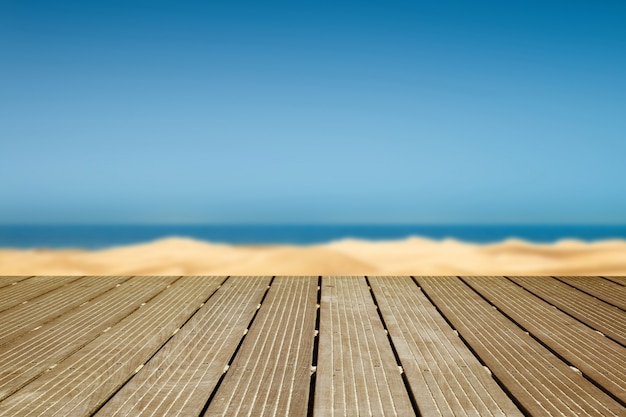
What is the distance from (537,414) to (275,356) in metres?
0.74

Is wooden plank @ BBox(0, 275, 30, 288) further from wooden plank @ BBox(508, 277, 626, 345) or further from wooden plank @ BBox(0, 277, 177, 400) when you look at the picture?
wooden plank @ BBox(508, 277, 626, 345)

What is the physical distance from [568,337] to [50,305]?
7.09ft

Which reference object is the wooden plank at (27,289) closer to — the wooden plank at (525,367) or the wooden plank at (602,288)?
the wooden plank at (525,367)

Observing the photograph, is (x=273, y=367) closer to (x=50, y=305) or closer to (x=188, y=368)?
(x=188, y=368)

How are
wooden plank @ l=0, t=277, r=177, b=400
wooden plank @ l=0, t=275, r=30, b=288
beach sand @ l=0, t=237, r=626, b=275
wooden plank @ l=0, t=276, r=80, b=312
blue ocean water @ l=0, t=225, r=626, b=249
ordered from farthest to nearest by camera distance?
blue ocean water @ l=0, t=225, r=626, b=249 < beach sand @ l=0, t=237, r=626, b=275 < wooden plank @ l=0, t=275, r=30, b=288 < wooden plank @ l=0, t=276, r=80, b=312 < wooden plank @ l=0, t=277, r=177, b=400

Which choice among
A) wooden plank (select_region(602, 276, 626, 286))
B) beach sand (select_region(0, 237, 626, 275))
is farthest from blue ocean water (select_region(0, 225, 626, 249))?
wooden plank (select_region(602, 276, 626, 286))

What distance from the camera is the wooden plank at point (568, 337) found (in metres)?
1.45

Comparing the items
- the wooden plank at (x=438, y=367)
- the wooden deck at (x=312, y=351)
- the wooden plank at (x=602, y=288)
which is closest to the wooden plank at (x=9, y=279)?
the wooden deck at (x=312, y=351)

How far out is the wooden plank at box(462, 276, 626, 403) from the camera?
4.77 ft

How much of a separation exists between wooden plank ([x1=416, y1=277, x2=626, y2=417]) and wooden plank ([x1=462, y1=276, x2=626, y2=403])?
48 millimetres

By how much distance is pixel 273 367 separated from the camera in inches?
57.5

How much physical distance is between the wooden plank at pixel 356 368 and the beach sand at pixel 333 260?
3.35 m

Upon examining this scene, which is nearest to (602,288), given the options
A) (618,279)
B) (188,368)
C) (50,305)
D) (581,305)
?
(618,279)

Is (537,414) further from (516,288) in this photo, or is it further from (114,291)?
(114,291)
